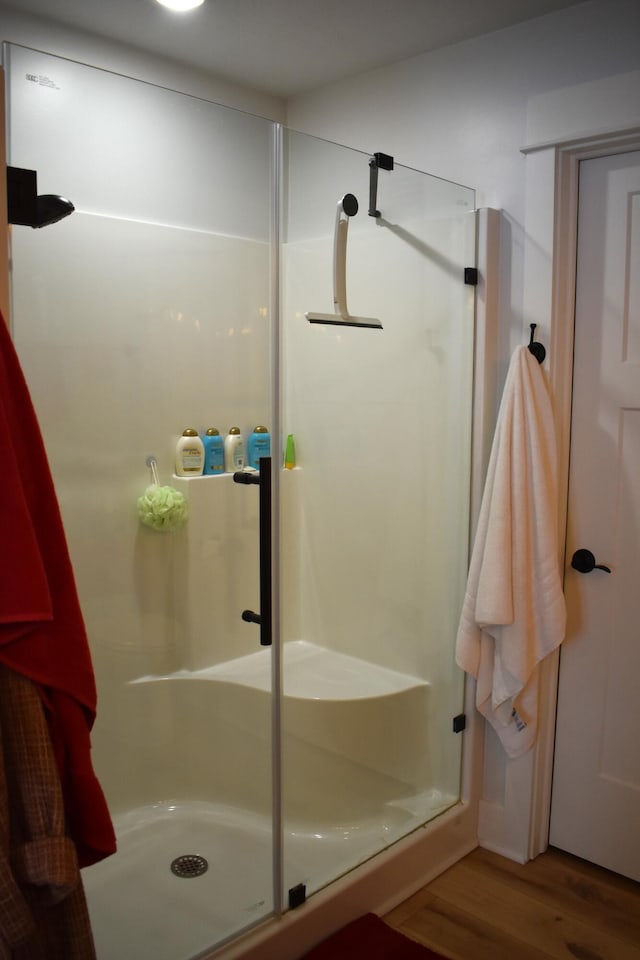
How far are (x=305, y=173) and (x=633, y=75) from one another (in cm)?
92

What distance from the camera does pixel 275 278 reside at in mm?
1766

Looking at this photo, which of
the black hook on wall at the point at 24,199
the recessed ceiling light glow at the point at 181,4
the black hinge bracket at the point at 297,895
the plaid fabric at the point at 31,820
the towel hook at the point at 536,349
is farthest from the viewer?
the towel hook at the point at 536,349

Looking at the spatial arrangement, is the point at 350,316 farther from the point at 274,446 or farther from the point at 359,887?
the point at 359,887

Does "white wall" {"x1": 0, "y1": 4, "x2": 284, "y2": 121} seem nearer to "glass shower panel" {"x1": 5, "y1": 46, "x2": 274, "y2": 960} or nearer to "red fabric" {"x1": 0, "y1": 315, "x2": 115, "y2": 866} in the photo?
"glass shower panel" {"x1": 5, "y1": 46, "x2": 274, "y2": 960}

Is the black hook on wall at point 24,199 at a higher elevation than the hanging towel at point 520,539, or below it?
higher

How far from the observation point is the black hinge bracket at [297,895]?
6.31 ft

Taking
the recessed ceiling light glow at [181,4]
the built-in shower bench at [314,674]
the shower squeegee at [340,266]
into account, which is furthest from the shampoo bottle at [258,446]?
the recessed ceiling light glow at [181,4]

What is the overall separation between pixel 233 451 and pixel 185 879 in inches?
38.3

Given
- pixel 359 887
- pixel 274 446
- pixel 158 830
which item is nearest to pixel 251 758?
pixel 158 830

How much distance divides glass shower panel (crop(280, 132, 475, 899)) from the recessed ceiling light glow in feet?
1.90

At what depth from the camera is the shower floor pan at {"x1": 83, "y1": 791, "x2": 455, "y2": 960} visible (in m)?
1.68

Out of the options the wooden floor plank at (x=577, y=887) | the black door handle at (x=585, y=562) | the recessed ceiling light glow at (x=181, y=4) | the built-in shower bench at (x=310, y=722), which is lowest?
the wooden floor plank at (x=577, y=887)

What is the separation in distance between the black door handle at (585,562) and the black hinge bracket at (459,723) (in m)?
0.58

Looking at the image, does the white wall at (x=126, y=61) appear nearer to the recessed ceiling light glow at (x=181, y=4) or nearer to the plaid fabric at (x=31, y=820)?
the recessed ceiling light glow at (x=181, y=4)
